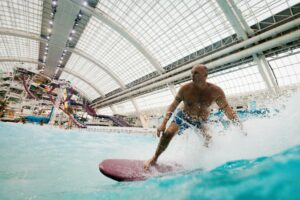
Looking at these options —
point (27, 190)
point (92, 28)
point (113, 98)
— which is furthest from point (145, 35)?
point (27, 190)

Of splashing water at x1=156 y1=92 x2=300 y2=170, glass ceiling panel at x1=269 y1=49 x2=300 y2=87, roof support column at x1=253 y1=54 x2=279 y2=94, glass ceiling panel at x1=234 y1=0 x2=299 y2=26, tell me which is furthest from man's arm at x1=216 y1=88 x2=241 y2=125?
glass ceiling panel at x1=269 y1=49 x2=300 y2=87

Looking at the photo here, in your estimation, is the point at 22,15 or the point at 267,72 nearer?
the point at 267,72

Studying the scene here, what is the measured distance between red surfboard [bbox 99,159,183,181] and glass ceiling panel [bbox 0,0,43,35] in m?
26.1

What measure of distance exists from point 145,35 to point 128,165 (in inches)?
864

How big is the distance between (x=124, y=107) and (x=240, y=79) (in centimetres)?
2748

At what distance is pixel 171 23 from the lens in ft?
66.4

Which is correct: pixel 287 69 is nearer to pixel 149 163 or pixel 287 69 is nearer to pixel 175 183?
pixel 149 163

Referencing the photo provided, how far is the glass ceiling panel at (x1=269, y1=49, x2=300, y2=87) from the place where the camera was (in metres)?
16.4

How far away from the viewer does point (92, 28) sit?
26.2 meters

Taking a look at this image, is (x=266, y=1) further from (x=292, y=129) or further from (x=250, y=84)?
(x=292, y=129)

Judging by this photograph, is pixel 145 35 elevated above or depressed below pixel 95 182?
above

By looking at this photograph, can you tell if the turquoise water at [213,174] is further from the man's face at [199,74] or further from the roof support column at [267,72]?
the roof support column at [267,72]

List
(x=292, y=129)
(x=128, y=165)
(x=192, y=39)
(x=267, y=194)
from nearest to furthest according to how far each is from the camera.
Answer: (x=267, y=194), (x=292, y=129), (x=128, y=165), (x=192, y=39)

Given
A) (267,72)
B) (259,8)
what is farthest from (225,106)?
(267,72)
